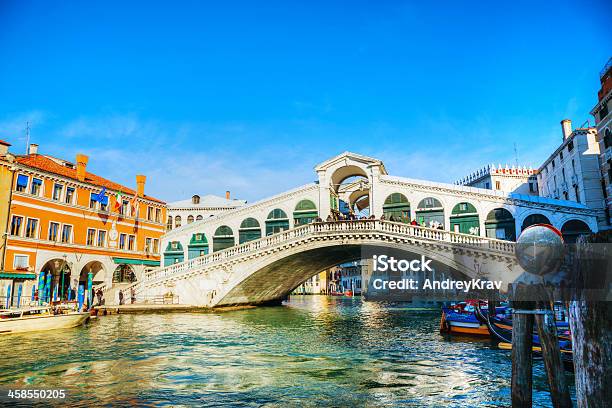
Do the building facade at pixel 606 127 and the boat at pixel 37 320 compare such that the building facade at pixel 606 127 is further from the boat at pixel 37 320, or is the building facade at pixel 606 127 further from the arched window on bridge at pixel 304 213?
the boat at pixel 37 320

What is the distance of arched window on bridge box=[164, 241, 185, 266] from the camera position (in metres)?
30.4

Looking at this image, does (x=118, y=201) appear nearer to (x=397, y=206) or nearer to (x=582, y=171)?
(x=397, y=206)

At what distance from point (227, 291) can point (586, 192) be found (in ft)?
68.3

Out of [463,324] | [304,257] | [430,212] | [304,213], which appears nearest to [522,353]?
[463,324]

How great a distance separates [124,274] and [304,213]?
14.7m

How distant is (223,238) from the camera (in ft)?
96.0

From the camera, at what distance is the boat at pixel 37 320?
1384 centimetres

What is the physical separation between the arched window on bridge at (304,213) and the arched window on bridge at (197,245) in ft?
21.7

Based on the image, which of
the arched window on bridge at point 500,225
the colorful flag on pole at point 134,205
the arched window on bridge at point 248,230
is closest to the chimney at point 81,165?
the colorful flag on pole at point 134,205

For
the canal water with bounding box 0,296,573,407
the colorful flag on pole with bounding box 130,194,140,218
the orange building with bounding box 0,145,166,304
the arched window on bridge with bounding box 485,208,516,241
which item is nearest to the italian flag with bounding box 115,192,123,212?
the orange building with bounding box 0,145,166,304

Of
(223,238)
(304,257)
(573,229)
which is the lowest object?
(304,257)

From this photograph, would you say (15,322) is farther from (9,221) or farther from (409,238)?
(409,238)

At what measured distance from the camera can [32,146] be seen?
2831cm

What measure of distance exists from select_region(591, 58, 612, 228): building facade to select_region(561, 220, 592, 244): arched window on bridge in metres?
1.10
